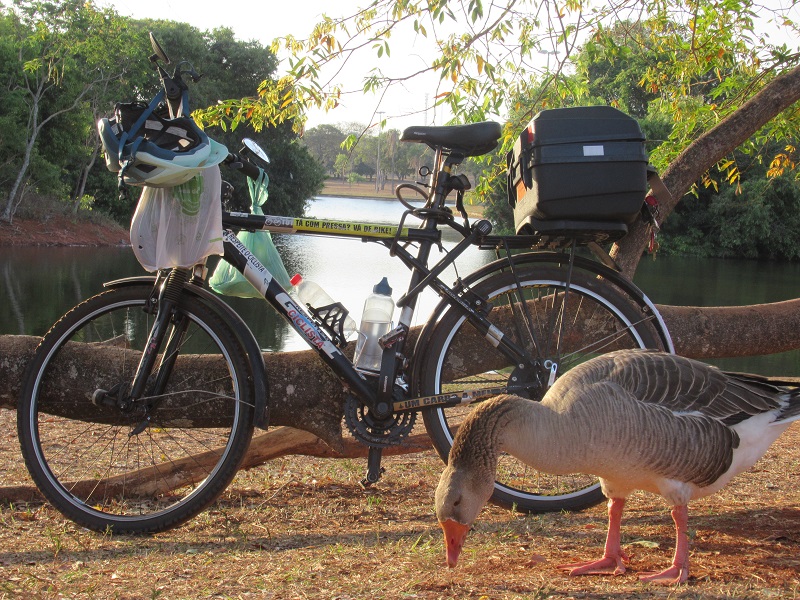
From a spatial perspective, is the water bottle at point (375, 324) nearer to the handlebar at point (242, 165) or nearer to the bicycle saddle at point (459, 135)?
the bicycle saddle at point (459, 135)

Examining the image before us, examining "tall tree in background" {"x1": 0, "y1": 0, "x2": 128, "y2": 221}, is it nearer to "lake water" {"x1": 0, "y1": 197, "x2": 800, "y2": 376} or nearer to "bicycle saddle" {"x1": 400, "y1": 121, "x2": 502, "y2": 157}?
"lake water" {"x1": 0, "y1": 197, "x2": 800, "y2": 376}

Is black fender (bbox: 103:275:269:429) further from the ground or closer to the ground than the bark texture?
closer to the ground

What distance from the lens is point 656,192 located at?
426cm

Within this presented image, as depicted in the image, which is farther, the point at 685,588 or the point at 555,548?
the point at 555,548

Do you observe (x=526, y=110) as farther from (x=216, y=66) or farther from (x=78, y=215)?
(x=216, y=66)

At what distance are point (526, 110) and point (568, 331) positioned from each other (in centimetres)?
282

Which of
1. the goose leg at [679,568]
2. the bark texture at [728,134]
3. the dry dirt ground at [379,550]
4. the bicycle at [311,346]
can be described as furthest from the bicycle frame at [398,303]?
the bark texture at [728,134]

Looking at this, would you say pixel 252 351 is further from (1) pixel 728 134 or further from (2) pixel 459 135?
(1) pixel 728 134

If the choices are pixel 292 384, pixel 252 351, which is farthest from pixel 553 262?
pixel 252 351

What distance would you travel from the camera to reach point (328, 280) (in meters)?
21.0

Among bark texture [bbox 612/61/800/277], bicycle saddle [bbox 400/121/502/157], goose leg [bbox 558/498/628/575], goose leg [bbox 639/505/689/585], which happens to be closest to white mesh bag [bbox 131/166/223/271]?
bicycle saddle [bbox 400/121/502/157]

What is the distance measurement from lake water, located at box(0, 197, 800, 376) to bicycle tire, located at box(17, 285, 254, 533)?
7308 millimetres

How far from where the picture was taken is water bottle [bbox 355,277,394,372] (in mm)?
4152

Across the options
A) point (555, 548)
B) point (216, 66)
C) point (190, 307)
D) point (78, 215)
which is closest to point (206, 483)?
point (190, 307)
